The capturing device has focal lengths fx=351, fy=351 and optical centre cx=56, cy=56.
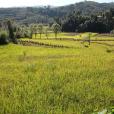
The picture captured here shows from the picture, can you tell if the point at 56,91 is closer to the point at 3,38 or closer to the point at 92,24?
the point at 3,38

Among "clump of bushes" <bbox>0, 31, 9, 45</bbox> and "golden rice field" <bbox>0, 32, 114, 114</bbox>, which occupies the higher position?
"golden rice field" <bbox>0, 32, 114, 114</bbox>

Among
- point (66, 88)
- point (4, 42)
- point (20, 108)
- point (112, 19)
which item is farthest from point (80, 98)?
point (112, 19)

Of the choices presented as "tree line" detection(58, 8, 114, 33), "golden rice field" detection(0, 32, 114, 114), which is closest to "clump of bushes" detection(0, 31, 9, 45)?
"golden rice field" detection(0, 32, 114, 114)

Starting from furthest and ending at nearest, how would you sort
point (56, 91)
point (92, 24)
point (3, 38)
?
point (92, 24) < point (3, 38) < point (56, 91)

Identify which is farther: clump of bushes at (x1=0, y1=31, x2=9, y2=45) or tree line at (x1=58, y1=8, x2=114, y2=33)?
tree line at (x1=58, y1=8, x2=114, y2=33)

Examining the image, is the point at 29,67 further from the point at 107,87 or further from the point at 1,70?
the point at 107,87

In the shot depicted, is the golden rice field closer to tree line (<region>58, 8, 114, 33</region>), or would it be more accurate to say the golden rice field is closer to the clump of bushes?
the clump of bushes

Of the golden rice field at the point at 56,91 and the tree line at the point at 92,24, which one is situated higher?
the golden rice field at the point at 56,91

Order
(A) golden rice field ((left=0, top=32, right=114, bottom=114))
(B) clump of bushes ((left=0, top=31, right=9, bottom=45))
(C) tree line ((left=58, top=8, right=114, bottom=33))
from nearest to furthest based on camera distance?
1. (A) golden rice field ((left=0, top=32, right=114, bottom=114))
2. (B) clump of bushes ((left=0, top=31, right=9, bottom=45))
3. (C) tree line ((left=58, top=8, right=114, bottom=33))

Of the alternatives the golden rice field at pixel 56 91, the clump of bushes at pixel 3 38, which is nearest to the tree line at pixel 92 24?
the clump of bushes at pixel 3 38

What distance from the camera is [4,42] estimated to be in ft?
310

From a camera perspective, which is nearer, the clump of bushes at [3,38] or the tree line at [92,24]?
the clump of bushes at [3,38]

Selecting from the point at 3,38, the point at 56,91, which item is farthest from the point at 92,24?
the point at 56,91

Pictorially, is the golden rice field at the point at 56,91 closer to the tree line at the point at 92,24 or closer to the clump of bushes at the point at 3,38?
the clump of bushes at the point at 3,38
